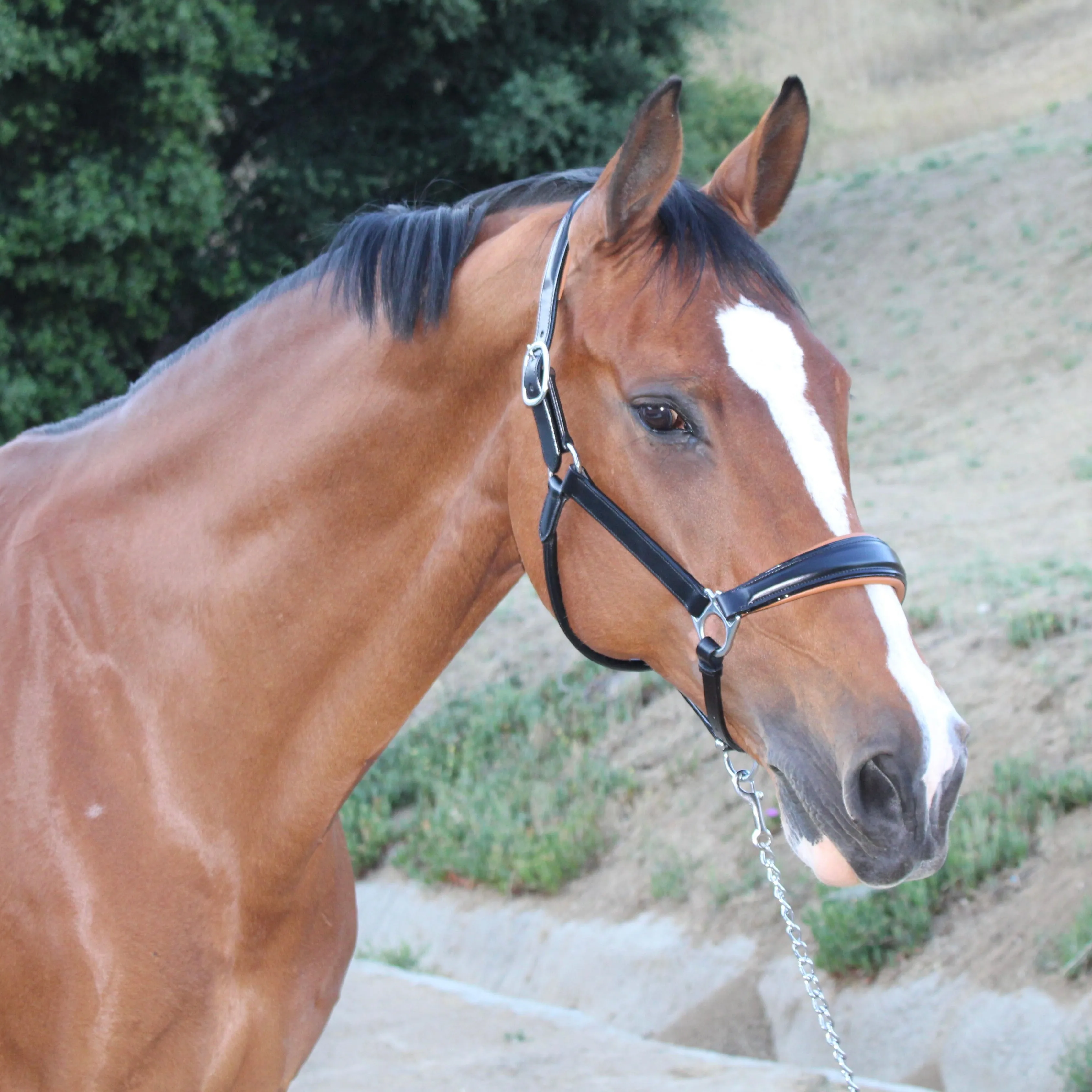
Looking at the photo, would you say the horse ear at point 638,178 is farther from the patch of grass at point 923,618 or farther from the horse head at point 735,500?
the patch of grass at point 923,618

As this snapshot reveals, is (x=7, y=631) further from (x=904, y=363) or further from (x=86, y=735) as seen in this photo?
(x=904, y=363)

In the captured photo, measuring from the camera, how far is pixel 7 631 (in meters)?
2.29

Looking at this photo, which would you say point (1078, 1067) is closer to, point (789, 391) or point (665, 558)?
point (665, 558)

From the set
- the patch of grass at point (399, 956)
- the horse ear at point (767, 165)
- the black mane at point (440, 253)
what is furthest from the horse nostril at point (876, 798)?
the patch of grass at point (399, 956)

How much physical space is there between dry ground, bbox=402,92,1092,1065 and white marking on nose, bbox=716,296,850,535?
315cm

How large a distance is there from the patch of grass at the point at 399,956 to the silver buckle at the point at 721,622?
4.65 meters

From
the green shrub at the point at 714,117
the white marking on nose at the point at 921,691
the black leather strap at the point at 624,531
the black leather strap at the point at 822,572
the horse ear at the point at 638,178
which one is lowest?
the green shrub at the point at 714,117

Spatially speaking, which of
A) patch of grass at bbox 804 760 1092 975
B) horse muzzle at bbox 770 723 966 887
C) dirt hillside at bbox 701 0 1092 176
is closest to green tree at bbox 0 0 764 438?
dirt hillside at bbox 701 0 1092 176

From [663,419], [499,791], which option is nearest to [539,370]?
[663,419]

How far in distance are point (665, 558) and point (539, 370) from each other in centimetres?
41

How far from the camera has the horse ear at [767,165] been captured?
227 cm

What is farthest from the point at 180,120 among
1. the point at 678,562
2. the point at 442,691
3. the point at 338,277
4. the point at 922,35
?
the point at 922,35

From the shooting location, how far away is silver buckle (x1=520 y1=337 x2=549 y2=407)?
2.08 metres

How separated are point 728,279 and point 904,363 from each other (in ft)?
46.2
